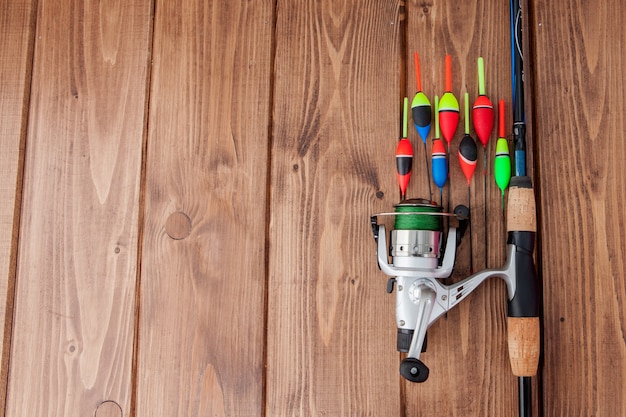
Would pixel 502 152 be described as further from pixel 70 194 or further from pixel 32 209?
pixel 32 209

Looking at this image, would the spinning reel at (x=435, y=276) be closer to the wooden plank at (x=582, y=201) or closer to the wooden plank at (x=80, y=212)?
the wooden plank at (x=582, y=201)

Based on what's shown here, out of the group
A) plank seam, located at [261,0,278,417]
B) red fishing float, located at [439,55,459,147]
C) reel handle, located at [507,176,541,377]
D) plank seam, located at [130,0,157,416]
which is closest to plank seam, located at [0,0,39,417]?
plank seam, located at [130,0,157,416]

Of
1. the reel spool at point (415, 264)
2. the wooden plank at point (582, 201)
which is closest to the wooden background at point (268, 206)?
the wooden plank at point (582, 201)

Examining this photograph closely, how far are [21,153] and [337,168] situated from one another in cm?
83

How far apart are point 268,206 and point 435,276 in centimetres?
45

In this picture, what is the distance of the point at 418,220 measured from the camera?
125cm

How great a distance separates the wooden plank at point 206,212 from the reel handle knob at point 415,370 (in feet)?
1.25

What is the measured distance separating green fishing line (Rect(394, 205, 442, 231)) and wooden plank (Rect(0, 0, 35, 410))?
38.7 inches

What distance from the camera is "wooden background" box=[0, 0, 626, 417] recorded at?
1.33m

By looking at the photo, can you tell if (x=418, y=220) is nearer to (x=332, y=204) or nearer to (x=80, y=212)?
(x=332, y=204)

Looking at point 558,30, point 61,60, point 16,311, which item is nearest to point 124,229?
point 16,311

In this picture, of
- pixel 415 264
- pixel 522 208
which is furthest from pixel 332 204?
pixel 522 208

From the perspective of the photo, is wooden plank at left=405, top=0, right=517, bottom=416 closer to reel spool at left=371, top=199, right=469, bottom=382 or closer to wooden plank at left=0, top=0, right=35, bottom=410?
reel spool at left=371, top=199, right=469, bottom=382

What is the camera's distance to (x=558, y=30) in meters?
1.40
